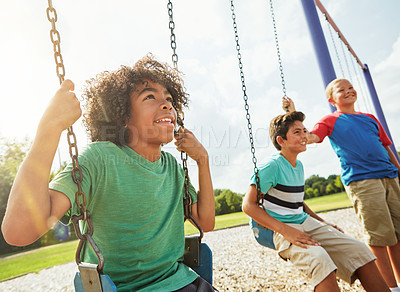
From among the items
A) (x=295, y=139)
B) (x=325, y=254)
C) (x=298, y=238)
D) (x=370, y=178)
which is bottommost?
(x=325, y=254)

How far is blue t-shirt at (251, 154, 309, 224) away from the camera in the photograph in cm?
225

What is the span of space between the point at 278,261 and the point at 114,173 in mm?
3698

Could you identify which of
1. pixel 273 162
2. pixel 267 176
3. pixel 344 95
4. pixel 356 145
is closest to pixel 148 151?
pixel 267 176

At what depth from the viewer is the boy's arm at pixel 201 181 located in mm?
1654

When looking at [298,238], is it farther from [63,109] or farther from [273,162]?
[63,109]

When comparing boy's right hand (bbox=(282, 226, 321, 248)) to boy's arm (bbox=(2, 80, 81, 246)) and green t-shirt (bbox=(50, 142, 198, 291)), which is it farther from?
boy's arm (bbox=(2, 80, 81, 246))

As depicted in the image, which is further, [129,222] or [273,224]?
[273,224]

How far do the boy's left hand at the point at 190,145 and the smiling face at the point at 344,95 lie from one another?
1.98 metres

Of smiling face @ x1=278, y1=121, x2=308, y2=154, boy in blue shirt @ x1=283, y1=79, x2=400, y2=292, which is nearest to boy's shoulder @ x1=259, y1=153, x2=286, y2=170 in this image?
smiling face @ x1=278, y1=121, x2=308, y2=154

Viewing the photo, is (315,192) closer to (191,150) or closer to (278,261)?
(278,261)

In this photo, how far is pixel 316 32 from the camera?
3678 mm

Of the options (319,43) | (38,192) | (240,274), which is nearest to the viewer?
(38,192)

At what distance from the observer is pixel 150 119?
151 centimetres

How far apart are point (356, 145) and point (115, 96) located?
2.28m
